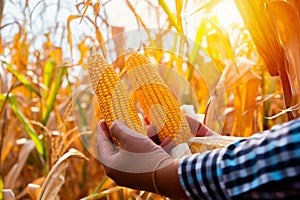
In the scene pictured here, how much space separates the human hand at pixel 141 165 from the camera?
850 millimetres

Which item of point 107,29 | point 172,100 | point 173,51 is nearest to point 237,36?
point 173,51

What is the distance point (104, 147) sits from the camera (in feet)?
3.37

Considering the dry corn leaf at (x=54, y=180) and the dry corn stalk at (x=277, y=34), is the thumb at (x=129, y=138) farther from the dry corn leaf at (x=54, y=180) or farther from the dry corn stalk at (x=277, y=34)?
the dry corn leaf at (x=54, y=180)

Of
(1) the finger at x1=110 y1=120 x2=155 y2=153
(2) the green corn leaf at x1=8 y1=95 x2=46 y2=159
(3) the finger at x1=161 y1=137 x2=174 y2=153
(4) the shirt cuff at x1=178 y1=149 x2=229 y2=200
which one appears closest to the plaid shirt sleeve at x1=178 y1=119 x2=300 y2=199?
(4) the shirt cuff at x1=178 y1=149 x2=229 y2=200

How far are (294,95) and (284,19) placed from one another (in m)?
0.19

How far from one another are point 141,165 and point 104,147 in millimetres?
159

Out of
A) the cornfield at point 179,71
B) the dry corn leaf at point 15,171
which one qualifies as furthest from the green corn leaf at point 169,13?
the dry corn leaf at point 15,171

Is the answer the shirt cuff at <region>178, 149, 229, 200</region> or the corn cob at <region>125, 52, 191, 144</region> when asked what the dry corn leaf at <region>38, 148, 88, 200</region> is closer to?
the corn cob at <region>125, 52, 191, 144</region>

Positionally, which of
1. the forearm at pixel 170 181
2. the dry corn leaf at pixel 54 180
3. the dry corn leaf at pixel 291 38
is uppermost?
the dry corn leaf at pixel 291 38

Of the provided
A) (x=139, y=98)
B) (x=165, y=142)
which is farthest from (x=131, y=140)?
(x=139, y=98)

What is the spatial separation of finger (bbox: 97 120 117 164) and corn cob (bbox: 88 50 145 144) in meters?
0.05

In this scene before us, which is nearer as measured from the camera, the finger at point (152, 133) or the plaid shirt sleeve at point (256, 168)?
the plaid shirt sleeve at point (256, 168)

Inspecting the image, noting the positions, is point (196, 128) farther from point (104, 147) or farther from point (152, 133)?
point (104, 147)

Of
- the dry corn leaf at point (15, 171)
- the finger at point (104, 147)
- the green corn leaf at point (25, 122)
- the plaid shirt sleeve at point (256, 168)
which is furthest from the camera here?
the dry corn leaf at point (15, 171)
